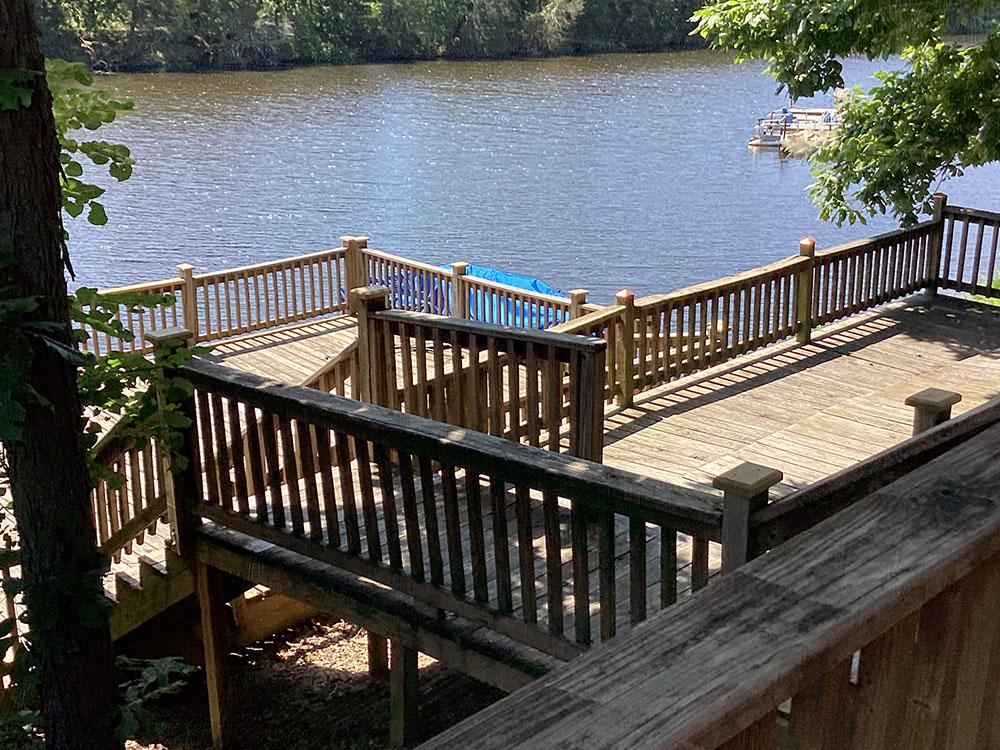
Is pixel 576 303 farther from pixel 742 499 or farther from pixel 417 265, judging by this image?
pixel 742 499

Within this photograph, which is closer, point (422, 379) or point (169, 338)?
point (169, 338)

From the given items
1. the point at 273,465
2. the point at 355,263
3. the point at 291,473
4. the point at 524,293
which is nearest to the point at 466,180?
the point at 355,263

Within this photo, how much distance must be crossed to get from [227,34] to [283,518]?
155ft

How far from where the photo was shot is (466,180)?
111 feet

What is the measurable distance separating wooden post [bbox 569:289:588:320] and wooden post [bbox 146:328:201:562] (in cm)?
534

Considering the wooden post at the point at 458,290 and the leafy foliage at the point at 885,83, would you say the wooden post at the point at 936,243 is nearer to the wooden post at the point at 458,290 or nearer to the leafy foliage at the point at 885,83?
the leafy foliage at the point at 885,83

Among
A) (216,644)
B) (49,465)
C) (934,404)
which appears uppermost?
(934,404)

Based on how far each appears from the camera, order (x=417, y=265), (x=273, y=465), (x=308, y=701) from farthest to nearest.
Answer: (x=417, y=265) → (x=308, y=701) → (x=273, y=465)

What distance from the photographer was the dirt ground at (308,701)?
6.72m

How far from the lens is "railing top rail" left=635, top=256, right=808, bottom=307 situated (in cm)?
872

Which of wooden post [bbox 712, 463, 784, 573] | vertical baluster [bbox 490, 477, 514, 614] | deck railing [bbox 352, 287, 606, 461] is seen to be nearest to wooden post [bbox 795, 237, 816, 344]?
deck railing [bbox 352, 287, 606, 461]

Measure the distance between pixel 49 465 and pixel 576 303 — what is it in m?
7.39

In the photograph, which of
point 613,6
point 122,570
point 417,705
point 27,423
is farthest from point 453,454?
point 613,6

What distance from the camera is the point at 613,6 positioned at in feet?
177
